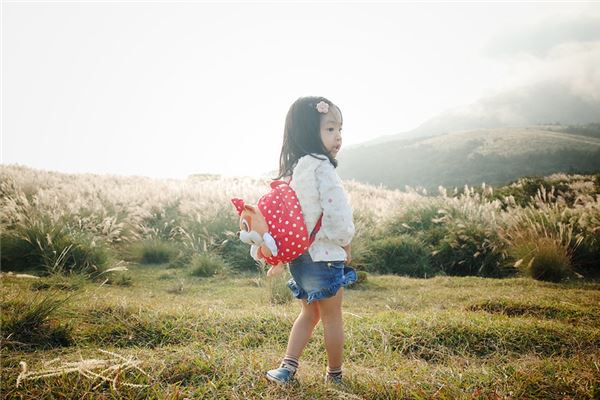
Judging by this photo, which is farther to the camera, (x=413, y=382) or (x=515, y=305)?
(x=515, y=305)

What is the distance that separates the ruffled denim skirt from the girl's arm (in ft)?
0.51

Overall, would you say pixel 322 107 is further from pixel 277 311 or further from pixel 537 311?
pixel 537 311

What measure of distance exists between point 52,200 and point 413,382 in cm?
778

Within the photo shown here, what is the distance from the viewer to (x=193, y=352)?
2748 mm

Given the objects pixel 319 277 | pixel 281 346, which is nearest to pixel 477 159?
pixel 281 346

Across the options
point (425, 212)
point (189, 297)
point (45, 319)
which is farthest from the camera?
point (425, 212)

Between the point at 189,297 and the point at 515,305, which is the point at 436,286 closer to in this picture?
the point at 515,305

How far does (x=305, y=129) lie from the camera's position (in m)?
2.54

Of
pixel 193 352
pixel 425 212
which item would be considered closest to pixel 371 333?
pixel 193 352

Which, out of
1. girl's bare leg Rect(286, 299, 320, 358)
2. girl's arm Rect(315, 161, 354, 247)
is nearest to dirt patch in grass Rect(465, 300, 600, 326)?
girl's bare leg Rect(286, 299, 320, 358)

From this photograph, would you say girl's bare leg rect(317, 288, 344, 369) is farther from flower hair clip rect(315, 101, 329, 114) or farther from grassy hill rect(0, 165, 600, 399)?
flower hair clip rect(315, 101, 329, 114)

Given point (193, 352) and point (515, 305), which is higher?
point (193, 352)

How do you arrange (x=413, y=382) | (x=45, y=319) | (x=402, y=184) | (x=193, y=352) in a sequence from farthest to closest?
(x=402, y=184) < (x=45, y=319) < (x=193, y=352) < (x=413, y=382)

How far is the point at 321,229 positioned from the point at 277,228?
268 millimetres
